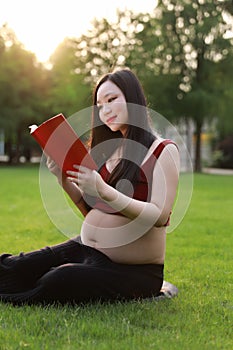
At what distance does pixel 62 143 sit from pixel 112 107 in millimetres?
478

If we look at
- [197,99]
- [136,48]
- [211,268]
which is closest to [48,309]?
[211,268]

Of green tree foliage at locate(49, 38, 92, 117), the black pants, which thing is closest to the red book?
the black pants

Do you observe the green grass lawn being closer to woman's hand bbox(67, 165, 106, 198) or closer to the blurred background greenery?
woman's hand bbox(67, 165, 106, 198)

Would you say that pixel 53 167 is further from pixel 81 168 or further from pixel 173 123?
pixel 173 123

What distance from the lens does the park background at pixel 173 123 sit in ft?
9.46

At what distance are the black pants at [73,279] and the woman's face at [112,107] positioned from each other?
0.79 metres

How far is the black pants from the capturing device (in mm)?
3195

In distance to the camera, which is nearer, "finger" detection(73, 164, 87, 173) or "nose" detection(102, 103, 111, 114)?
"finger" detection(73, 164, 87, 173)

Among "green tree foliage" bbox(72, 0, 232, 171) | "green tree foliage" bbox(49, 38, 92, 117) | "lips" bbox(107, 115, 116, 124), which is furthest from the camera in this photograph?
"green tree foliage" bbox(49, 38, 92, 117)

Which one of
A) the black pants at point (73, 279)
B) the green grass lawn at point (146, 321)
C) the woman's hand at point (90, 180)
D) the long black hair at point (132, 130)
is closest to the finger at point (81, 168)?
the woman's hand at point (90, 180)

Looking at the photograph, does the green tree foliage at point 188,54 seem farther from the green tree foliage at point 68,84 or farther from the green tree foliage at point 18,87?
the green tree foliage at point 18,87

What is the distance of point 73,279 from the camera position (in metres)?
3.18

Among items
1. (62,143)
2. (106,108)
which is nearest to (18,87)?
(106,108)

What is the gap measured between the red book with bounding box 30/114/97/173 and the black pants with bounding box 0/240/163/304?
705 millimetres
